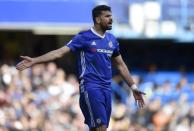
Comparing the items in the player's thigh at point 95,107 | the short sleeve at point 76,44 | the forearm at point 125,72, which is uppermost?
the short sleeve at point 76,44

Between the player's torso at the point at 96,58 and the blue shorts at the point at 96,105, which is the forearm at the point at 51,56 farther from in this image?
the blue shorts at the point at 96,105

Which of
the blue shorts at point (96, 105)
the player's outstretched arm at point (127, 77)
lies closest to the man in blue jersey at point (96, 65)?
the blue shorts at point (96, 105)

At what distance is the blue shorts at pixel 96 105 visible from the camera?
8.91 meters

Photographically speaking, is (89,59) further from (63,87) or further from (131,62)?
(131,62)

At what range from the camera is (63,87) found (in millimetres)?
16078

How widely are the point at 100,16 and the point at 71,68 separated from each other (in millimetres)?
9710

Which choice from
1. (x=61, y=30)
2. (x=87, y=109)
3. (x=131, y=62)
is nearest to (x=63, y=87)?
(x=61, y=30)

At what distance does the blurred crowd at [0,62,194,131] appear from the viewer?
1477 centimetres

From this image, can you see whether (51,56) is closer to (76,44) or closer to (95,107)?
(76,44)

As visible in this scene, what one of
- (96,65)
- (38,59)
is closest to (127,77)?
(96,65)

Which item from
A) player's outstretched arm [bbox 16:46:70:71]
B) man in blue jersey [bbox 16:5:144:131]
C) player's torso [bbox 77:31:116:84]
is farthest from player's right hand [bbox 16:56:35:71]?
player's torso [bbox 77:31:116:84]

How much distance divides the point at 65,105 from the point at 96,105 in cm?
643

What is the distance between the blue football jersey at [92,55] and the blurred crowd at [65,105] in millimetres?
5601

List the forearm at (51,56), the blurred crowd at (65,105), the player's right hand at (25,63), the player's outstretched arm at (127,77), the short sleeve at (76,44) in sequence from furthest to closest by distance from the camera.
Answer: the blurred crowd at (65,105)
the player's outstretched arm at (127,77)
the short sleeve at (76,44)
the forearm at (51,56)
the player's right hand at (25,63)
